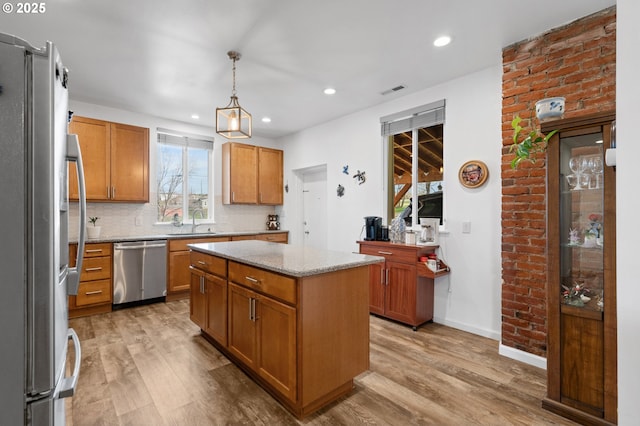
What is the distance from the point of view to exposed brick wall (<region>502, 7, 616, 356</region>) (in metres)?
2.32

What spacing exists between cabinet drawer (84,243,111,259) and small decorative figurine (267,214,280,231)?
2815mm

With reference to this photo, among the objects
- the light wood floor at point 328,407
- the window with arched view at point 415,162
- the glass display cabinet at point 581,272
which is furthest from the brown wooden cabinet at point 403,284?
the glass display cabinet at point 581,272

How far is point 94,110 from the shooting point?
4.24 m

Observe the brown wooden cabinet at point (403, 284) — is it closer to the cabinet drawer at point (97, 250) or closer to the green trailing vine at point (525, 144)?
the green trailing vine at point (525, 144)

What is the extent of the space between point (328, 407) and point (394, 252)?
6.25 ft

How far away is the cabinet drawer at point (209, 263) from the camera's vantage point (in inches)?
101

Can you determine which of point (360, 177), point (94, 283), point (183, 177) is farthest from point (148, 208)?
point (360, 177)

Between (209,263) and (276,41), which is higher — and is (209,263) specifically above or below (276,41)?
below

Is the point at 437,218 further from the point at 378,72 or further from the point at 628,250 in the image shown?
the point at 628,250

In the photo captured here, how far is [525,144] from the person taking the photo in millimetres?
2426

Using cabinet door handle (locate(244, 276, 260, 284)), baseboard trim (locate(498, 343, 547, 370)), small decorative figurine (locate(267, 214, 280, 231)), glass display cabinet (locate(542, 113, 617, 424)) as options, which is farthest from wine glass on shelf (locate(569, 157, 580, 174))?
small decorative figurine (locate(267, 214, 280, 231))

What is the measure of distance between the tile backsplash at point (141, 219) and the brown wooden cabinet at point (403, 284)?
300cm

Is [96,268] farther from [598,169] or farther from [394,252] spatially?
[598,169]

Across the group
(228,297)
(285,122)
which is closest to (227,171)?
(285,122)
